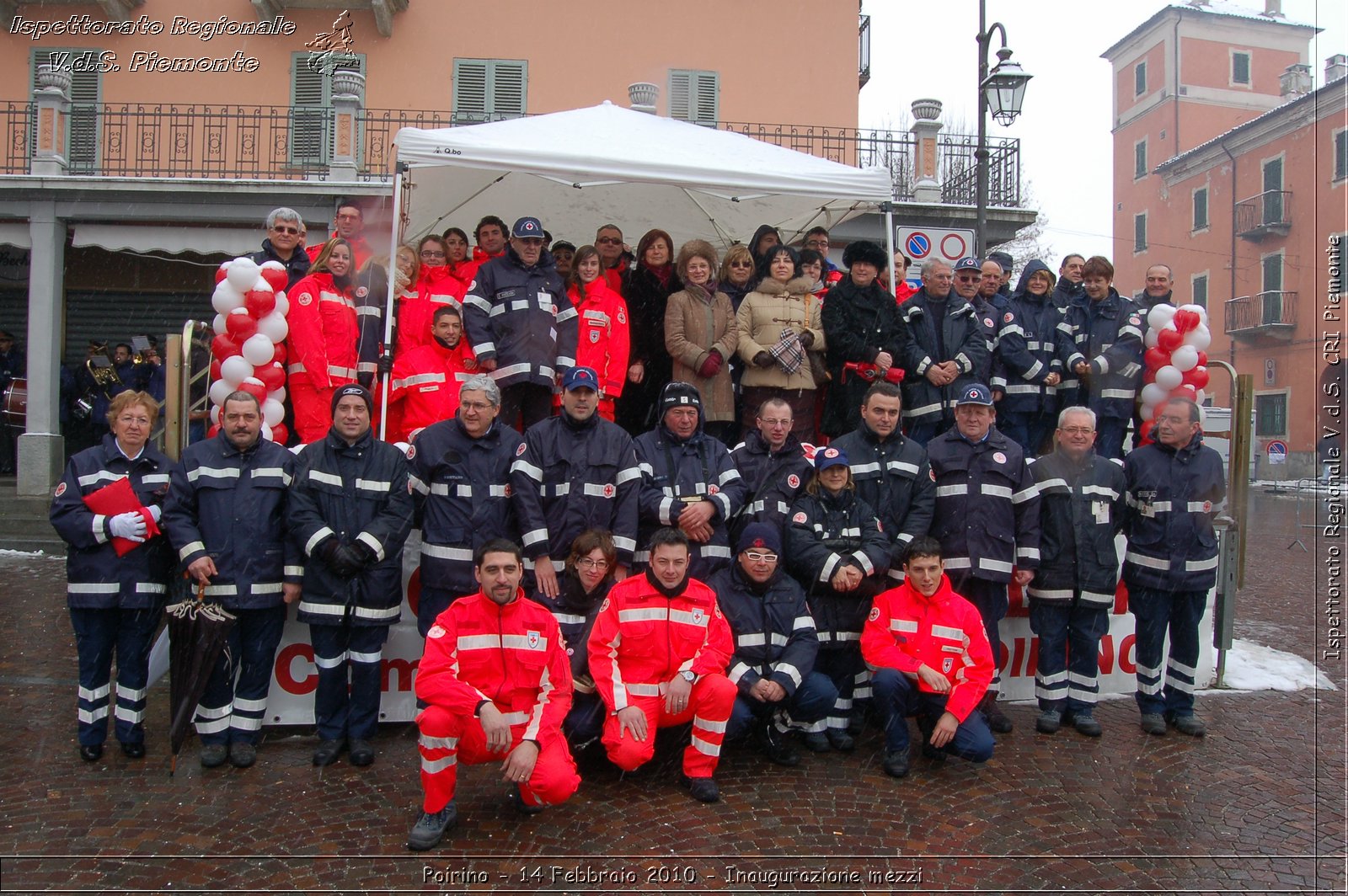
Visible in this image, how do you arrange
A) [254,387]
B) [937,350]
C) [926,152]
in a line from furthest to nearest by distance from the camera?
[926,152]
[937,350]
[254,387]

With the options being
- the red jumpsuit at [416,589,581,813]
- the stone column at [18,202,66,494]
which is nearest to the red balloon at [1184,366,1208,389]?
the red jumpsuit at [416,589,581,813]

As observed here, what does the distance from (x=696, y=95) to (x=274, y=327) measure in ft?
42.4

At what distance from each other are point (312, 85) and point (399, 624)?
47.2 feet

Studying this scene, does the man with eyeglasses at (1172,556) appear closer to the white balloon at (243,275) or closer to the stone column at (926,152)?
the white balloon at (243,275)

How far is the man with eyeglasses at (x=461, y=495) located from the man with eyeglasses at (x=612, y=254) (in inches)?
94.9

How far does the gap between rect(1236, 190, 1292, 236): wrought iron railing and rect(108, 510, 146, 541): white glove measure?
33433 millimetres

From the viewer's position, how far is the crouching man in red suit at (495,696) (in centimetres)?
440

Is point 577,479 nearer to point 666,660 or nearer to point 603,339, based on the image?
point 666,660

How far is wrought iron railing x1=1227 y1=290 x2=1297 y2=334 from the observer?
1177 inches

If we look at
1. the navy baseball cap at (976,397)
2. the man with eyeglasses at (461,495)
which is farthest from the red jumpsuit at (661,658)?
the navy baseball cap at (976,397)

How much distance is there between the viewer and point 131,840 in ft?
14.1

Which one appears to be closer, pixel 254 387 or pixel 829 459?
pixel 829 459

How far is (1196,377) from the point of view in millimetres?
7730

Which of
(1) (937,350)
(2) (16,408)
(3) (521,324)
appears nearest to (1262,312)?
(1) (937,350)
